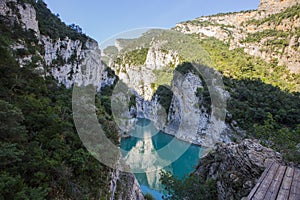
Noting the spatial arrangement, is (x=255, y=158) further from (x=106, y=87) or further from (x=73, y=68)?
(x=106, y=87)

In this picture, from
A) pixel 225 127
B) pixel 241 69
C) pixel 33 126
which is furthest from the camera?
pixel 241 69

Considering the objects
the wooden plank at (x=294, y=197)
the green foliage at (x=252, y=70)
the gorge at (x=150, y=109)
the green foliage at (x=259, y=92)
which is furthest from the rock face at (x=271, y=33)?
the wooden plank at (x=294, y=197)

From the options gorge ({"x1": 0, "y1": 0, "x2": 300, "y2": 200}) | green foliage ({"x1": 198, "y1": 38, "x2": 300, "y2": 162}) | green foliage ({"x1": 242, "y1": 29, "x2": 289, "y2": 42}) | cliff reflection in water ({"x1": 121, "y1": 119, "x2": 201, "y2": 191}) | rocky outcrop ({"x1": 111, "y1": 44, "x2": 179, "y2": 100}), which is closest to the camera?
gorge ({"x1": 0, "y1": 0, "x2": 300, "y2": 200})

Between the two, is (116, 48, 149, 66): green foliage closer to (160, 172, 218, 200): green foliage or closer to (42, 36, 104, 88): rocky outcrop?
(42, 36, 104, 88): rocky outcrop

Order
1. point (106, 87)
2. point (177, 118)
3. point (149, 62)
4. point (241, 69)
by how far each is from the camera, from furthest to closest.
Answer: point (149, 62), point (106, 87), point (177, 118), point (241, 69)

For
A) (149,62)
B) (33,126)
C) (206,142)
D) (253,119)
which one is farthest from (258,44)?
(33,126)

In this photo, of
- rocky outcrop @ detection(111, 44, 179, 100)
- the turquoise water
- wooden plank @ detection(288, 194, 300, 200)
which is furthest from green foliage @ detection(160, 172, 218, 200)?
rocky outcrop @ detection(111, 44, 179, 100)

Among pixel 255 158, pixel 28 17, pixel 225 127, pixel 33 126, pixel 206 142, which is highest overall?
pixel 28 17

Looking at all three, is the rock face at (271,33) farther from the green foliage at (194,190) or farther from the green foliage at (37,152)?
the green foliage at (37,152)
